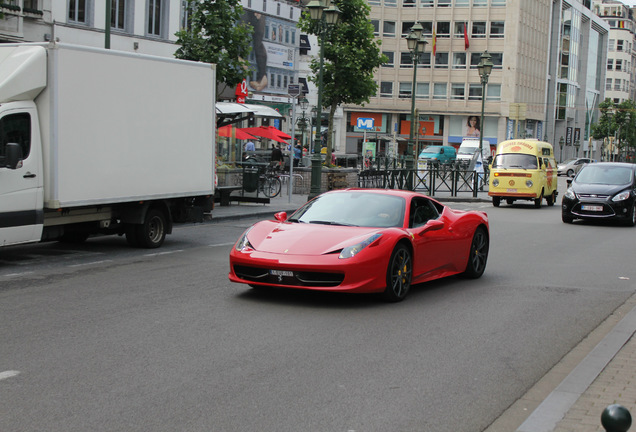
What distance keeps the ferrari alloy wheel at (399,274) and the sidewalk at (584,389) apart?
2158mm

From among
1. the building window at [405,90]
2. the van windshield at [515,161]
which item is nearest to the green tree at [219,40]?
the van windshield at [515,161]

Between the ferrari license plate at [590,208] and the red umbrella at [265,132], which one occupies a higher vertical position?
the red umbrella at [265,132]

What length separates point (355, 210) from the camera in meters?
10.0

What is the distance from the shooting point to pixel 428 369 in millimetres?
6574

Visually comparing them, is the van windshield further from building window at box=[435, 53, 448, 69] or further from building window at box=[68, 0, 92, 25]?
building window at box=[435, 53, 448, 69]

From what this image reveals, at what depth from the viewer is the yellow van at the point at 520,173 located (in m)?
28.8

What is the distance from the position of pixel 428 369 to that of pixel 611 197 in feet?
55.5

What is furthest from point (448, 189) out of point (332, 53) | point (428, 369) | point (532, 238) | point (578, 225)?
point (428, 369)

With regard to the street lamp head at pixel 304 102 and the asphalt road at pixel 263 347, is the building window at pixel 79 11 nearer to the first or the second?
the street lamp head at pixel 304 102

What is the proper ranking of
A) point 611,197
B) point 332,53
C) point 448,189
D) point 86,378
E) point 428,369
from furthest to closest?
point 448,189 < point 332,53 < point 611,197 < point 428,369 < point 86,378

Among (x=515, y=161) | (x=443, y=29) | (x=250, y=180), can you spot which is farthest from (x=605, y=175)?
(x=443, y=29)

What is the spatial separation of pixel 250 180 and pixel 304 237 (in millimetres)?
15860

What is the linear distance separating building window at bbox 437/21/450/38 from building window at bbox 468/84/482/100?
20.4ft

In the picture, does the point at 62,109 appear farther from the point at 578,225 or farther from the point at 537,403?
the point at 578,225
